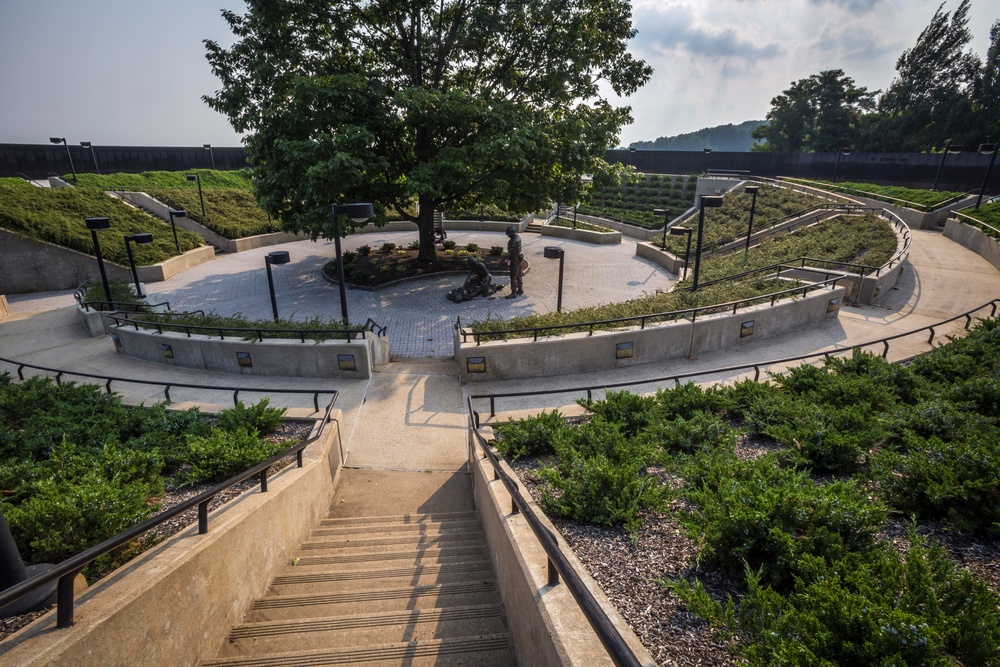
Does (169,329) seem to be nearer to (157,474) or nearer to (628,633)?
(157,474)

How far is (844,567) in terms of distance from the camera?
3092mm

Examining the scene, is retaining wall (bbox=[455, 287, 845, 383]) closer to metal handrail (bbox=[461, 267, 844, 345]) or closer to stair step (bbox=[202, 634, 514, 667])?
metal handrail (bbox=[461, 267, 844, 345])

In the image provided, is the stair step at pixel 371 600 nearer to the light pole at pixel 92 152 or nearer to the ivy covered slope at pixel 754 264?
the ivy covered slope at pixel 754 264

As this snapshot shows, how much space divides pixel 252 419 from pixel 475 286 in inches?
439

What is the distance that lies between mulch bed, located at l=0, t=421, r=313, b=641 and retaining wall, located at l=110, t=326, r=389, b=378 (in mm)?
3578

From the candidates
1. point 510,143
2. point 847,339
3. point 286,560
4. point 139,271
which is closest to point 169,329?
point 286,560

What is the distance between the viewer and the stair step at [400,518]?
657 cm

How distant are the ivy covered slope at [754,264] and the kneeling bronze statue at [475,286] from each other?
113 inches

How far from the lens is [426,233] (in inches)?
811

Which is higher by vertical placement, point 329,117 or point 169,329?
point 329,117

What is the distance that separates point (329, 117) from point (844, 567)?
16912 millimetres

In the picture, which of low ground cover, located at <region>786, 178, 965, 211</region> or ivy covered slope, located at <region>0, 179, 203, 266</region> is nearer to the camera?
ivy covered slope, located at <region>0, 179, 203, 266</region>

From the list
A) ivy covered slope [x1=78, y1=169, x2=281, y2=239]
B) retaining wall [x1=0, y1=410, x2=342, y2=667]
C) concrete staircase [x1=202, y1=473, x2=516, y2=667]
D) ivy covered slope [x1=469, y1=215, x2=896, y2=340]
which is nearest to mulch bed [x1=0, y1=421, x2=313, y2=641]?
retaining wall [x1=0, y1=410, x2=342, y2=667]

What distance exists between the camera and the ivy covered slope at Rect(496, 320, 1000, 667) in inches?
100
